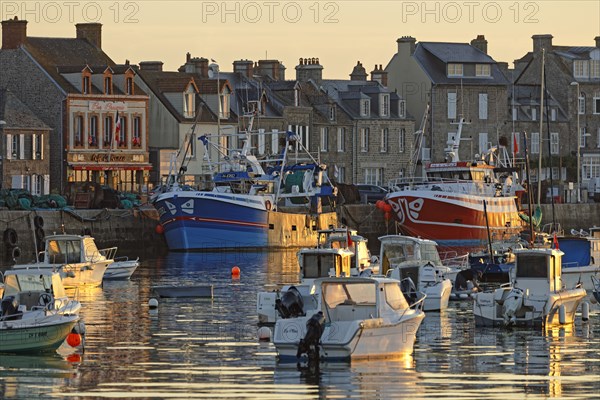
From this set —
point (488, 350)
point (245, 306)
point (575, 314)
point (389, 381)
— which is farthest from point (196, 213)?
point (389, 381)

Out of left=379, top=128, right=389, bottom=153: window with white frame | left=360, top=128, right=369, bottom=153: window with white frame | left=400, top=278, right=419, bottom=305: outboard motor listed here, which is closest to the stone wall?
left=400, top=278, right=419, bottom=305: outboard motor

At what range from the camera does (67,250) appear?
55.3 m

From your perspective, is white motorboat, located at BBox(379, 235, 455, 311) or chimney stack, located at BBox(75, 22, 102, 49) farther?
chimney stack, located at BBox(75, 22, 102, 49)

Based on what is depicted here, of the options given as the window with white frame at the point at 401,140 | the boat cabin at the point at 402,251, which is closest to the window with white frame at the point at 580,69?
the window with white frame at the point at 401,140

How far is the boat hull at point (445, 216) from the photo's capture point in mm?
85875

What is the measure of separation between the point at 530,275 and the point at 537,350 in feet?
19.4

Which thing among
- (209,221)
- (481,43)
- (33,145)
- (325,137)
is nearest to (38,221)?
(209,221)

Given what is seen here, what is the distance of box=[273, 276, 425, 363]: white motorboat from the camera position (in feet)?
112

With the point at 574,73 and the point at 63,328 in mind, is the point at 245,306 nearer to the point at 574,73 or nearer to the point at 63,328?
the point at 63,328

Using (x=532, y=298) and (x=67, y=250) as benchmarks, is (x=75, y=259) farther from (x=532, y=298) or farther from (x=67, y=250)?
(x=532, y=298)

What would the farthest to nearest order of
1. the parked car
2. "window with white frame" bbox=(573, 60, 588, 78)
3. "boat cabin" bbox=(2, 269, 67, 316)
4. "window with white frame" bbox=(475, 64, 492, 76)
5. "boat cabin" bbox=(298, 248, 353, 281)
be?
"window with white frame" bbox=(573, 60, 588, 78) < "window with white frame" bbox=(475, 64, 492, 76) < the parked car < "boat cabin" bbox=(298, 248, 353, 281) < "boat cabin" bbox=(2, 269, 67, 316)

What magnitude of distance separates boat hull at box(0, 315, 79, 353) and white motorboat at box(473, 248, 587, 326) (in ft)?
37.0

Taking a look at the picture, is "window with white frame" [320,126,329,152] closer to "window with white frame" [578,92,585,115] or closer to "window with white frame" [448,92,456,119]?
"window with white frame" [448,92,456,119]

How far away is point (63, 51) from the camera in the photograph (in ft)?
313
